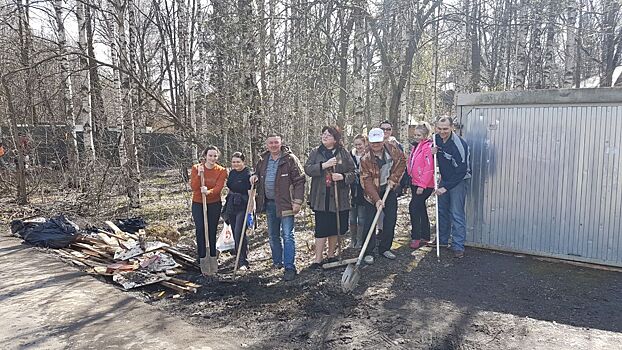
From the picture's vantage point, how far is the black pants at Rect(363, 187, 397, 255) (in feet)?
20.3

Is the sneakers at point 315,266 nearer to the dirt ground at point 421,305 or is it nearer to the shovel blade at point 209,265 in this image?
the dirt ground at point 421,305

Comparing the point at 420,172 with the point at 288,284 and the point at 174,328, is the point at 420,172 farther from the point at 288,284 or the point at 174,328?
the point at 174,328

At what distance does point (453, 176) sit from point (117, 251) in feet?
15.3

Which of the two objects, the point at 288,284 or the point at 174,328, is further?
the point at 288,284

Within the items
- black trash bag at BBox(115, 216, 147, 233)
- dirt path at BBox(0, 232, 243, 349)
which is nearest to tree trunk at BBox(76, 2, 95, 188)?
black trash bag at BBox(115, 216, 147, 233)

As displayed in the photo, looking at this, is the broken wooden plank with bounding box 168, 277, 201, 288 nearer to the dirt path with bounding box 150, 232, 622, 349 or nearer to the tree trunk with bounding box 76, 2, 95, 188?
the dirt path with bounding box 150, 232, 622, 349

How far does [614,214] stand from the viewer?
577cm

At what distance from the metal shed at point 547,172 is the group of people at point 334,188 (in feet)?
1.49

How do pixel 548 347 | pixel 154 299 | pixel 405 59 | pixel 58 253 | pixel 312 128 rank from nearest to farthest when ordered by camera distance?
pixel 548 347
pixel 154 299
pixel 58 253
pixel 405 59
pixel 312 128

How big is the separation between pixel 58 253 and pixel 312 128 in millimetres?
7472

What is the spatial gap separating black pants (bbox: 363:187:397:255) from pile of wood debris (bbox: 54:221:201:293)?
2221 mm

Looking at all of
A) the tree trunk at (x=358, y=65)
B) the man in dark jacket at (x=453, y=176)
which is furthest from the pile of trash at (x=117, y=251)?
the tree trunk at (x=358, y=65)

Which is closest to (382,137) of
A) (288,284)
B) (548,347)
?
(288,284)

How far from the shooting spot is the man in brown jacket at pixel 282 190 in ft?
19.1
